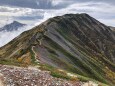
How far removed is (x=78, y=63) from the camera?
158m

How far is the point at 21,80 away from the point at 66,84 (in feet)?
23.9

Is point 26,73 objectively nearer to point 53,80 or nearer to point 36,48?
point 53,80

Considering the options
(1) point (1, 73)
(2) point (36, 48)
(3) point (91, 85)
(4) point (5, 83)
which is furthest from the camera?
(2) point (36, 48)

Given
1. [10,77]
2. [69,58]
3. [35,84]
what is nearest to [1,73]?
[10,77]

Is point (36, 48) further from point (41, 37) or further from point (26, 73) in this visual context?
point (26, 73)

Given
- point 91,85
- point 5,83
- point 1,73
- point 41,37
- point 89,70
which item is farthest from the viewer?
point 41,37

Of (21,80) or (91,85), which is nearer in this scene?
(21,80)

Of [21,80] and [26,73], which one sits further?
[26,73]

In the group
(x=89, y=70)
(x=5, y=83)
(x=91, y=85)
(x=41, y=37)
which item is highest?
(x=5, y=83)

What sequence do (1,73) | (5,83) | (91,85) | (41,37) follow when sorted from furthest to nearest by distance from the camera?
1. (41,37)
2. (91,85)
3. (1,73)
4. (5,83)

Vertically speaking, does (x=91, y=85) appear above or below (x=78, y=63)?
above

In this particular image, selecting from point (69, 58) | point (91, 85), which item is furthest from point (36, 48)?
point (91, 85)

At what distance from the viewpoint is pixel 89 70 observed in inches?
6102

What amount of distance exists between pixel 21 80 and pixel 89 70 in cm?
11485
